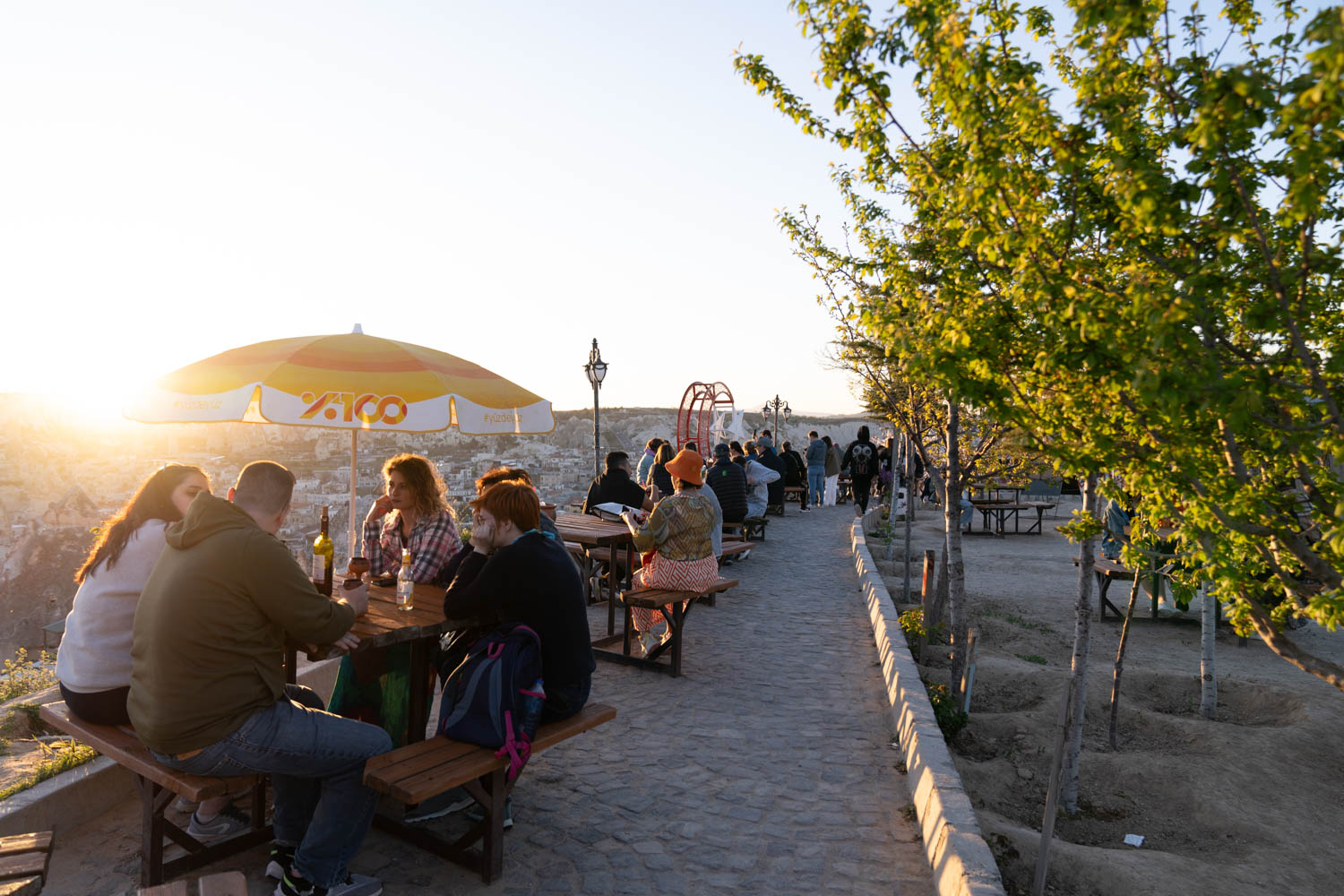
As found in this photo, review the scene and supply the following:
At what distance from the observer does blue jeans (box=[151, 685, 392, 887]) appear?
2.93 meters

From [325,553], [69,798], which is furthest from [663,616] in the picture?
[69,798]

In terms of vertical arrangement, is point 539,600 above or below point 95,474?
above

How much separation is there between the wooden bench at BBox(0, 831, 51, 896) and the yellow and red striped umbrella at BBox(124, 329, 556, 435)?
244 centimetres

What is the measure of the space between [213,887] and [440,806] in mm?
1683

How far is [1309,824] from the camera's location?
450 centimetres

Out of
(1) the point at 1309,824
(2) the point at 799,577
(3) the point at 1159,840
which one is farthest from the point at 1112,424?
(2) the point at 799,577

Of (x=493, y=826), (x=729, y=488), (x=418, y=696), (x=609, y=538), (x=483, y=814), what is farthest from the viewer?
(x=729, y=488)

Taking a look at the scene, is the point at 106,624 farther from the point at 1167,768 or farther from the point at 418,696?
the point at 1167,768

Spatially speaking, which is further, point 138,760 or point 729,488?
point 729,488

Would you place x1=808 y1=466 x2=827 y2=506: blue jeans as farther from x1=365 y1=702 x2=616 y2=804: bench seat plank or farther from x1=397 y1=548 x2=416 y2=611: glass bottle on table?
x1=365 y1=702 x2=616 y2=804: bench seat plank

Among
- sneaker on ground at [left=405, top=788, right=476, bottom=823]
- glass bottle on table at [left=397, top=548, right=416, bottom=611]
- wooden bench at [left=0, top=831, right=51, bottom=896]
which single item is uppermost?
glass bottle on table at [left=397, top=548, right=416, bottom=611]

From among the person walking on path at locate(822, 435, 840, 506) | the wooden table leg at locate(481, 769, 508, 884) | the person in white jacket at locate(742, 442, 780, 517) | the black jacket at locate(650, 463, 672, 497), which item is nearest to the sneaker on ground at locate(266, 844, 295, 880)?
the wooden table leg at locate(481, 769, 508, 884)

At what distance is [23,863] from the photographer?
2.83 metres

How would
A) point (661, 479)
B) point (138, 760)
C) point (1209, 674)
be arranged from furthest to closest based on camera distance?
1. point (661, 479)
2. point (1209, 674)
3. point (138, 760)
